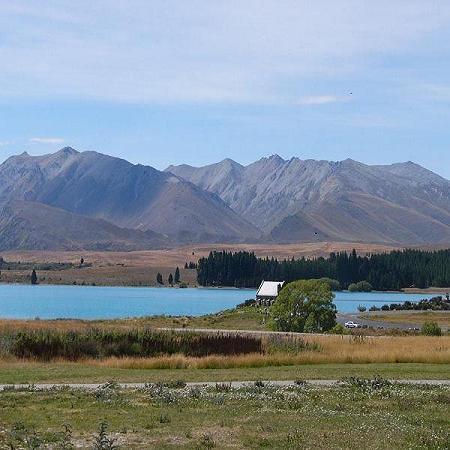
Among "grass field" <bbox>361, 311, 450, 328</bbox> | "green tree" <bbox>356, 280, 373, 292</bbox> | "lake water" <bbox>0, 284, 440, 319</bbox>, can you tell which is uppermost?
"green tree" <bbox>356, 280, 373, 292</bbox>

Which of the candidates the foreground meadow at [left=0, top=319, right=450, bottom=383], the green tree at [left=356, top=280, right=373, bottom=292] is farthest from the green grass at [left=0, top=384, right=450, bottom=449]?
the green tree at [left=356, top=280, right=373, bottom=292]

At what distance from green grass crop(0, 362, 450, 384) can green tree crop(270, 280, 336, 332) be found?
32.0 m

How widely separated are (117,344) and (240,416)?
62.0 ft

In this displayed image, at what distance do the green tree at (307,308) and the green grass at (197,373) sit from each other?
32.0m

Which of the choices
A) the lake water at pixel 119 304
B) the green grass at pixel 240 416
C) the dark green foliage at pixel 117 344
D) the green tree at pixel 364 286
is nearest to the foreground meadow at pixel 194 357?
the dark green foliage at pixel 117 344

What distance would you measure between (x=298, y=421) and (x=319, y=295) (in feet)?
157

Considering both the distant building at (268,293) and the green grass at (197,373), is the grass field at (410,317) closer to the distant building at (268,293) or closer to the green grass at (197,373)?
the distant building at (268,293)

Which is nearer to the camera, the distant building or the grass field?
the grass field

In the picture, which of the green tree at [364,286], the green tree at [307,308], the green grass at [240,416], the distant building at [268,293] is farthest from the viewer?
the green tree at [364,286]

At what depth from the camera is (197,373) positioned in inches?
1047

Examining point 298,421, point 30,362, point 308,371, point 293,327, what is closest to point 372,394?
point 298,421

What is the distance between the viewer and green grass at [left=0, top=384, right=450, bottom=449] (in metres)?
14.3

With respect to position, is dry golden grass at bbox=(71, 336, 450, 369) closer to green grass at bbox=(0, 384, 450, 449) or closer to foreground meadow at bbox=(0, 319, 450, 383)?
foreground meadow at bbox=(0, 319, 450, 383)

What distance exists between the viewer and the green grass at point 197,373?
24.3 meters
